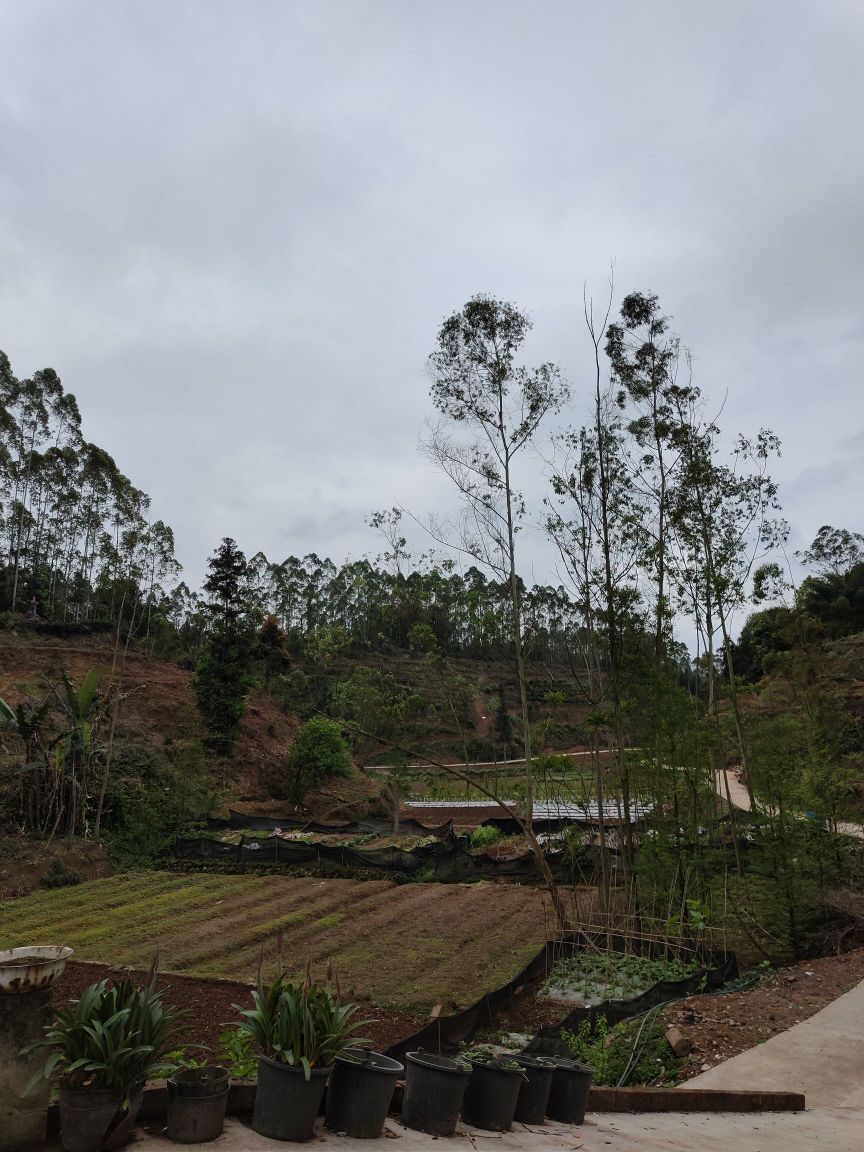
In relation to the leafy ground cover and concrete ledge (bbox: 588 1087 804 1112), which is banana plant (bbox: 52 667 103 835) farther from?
concrete ledge (bbox: 588 1087 804 1112)

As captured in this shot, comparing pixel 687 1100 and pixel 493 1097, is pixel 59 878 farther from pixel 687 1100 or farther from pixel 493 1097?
pixel 493 1097

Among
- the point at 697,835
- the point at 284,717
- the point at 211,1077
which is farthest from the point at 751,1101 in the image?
the point at 284,717

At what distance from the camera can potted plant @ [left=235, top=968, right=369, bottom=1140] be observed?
279cm

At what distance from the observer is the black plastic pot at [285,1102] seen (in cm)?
278

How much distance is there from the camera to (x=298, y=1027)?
115 inches

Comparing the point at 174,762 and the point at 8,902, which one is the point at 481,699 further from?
the point at 8,902

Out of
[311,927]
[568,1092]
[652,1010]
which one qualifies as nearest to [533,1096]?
[568,1092]

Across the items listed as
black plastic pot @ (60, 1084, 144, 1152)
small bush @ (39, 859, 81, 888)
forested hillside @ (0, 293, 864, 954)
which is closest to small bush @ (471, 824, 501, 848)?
forested hillside @ (0, 293, 864, 954)

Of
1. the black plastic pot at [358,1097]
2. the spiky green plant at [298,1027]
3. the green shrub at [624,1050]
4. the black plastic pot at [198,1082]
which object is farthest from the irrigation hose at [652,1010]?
the black plastic pot at [198,1082]

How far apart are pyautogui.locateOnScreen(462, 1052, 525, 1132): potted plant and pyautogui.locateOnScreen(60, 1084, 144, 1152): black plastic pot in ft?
5.28

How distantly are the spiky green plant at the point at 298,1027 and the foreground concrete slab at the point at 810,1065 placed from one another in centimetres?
320

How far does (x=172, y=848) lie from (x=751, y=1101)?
13.1m

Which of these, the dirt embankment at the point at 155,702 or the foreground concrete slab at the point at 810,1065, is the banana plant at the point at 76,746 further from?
the foreground concrete slab at the point at 810,1065

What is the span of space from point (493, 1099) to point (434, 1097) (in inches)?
16.7
